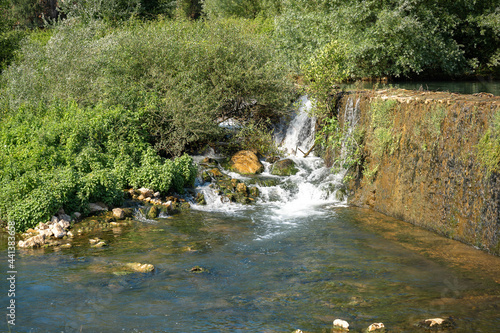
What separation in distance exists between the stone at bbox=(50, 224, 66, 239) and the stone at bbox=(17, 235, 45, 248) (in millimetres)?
436

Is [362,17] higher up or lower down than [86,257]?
higher up

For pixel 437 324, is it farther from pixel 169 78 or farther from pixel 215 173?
pixel 169 78

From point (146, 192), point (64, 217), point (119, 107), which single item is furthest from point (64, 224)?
point (119, 107)

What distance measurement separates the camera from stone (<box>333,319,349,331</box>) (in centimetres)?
710

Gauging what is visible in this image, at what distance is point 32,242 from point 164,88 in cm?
793

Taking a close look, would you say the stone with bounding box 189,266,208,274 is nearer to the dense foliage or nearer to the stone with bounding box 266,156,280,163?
the dense foliage

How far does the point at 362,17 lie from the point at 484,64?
29.0 feet

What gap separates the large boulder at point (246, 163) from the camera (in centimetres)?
1639

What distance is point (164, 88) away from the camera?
56.2ft

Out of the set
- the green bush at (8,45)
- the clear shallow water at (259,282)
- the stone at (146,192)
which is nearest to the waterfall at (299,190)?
the stone at (146,192)

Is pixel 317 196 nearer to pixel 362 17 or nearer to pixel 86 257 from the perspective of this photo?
pixel 86 257

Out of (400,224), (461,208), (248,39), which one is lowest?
(400,224)

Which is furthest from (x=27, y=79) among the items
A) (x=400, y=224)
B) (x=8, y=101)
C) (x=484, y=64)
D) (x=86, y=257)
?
(x=484, y=64)

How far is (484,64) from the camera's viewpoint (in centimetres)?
2759
